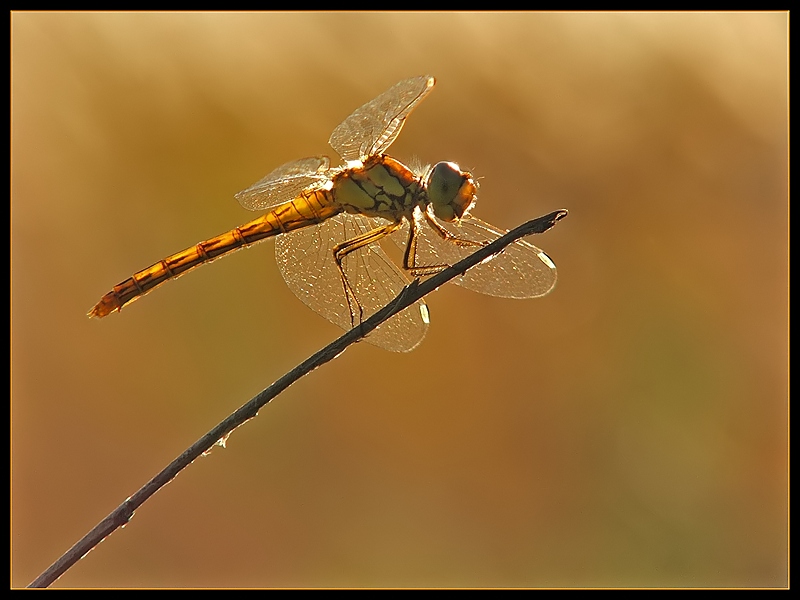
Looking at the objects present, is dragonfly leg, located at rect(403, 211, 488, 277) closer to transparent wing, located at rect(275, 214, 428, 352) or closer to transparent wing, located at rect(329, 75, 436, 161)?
transparent wing, located at rect(275, 214, 428, 352)

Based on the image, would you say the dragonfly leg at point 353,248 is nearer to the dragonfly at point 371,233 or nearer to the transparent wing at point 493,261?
the dragonfly at point 371,233

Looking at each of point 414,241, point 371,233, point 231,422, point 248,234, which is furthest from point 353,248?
point 231,422

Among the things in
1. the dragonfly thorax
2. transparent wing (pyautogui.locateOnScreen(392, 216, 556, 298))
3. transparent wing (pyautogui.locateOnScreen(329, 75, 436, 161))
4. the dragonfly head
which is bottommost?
transparent wing (pyautogui.locateOnScreen(392, 216, 556, 298))

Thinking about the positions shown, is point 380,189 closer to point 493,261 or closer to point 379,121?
point 379,121

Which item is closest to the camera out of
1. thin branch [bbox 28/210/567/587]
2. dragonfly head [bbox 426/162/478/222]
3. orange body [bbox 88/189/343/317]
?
thin branch [bbox 28/210/567/587]

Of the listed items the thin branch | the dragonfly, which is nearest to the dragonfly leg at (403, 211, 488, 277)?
the dragonfly

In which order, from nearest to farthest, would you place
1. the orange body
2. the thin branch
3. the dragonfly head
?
1. the thin branch
2. the dragonfly head
3. the orange body

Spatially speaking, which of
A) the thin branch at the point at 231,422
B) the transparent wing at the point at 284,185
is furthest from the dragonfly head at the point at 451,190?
the thin branch at the point at 231,422

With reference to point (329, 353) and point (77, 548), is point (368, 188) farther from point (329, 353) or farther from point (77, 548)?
point (77, 548)
